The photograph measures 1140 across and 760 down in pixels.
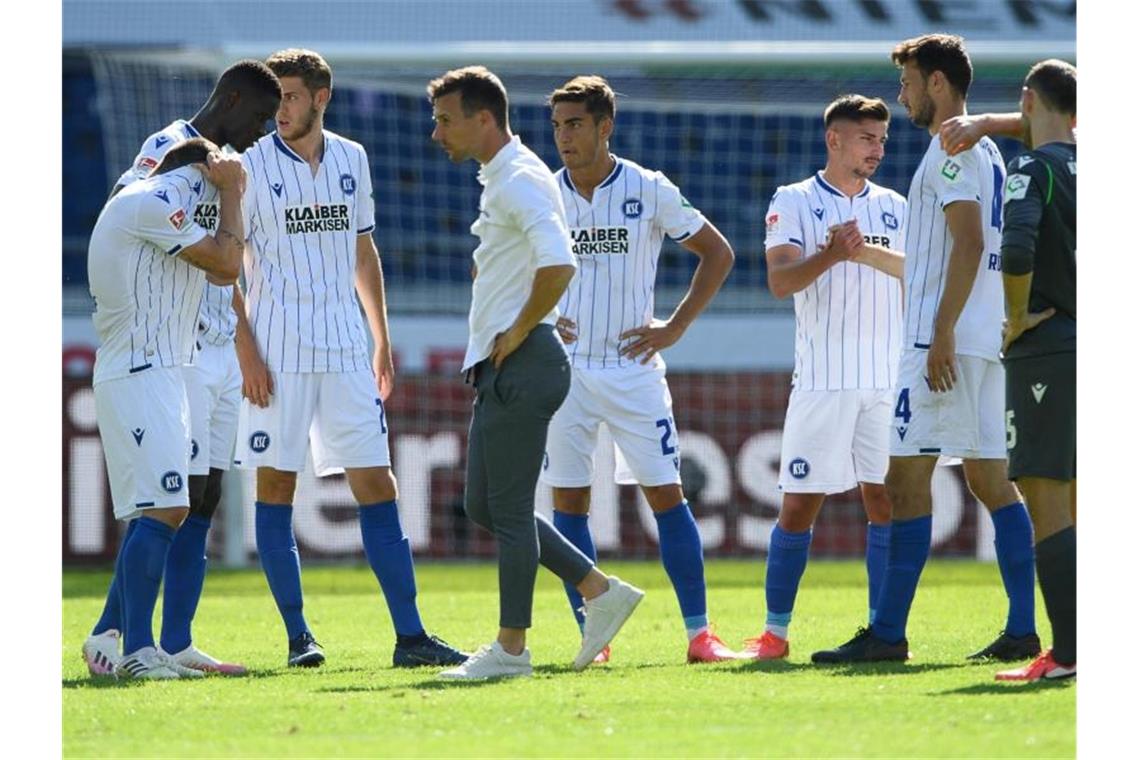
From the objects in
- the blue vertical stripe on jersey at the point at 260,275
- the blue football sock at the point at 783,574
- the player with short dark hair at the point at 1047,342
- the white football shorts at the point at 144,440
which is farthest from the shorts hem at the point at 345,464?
the player with short dark hair at the point at 1047,342

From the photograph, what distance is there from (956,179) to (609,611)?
82.3 inches

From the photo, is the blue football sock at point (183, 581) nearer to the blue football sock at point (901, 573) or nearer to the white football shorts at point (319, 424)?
the white football shorts at point (319, 424)

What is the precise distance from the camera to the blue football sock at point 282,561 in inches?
308

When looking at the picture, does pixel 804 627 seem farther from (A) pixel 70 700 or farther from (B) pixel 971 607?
(A) pixel 70 700

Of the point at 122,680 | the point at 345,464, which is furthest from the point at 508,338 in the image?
the point at 122,680

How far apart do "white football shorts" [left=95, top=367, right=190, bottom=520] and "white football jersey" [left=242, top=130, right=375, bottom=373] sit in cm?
78

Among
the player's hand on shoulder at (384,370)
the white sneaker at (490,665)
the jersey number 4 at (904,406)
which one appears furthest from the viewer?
the player's hand on shoulder at (384,370)

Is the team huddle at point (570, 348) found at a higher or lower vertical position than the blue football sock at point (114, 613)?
higher

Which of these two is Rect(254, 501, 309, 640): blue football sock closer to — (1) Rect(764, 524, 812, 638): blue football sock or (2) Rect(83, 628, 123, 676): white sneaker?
(2) Rect(83, 628, 123, 676): white sneaker

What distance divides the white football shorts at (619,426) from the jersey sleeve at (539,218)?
148cm

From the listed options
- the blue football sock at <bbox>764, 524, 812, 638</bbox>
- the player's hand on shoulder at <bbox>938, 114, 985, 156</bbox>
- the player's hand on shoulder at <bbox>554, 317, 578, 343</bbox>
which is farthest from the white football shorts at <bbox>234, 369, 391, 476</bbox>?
the player's hand on shoulder at <bbox>938, 114, 985, 156</bbox>

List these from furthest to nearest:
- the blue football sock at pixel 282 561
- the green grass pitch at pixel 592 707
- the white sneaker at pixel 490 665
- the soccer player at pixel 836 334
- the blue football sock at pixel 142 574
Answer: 1. the soccer player at pixel 836 334
2. the blue football sock at pixel 282 561
3. the blue football sock at pixel 142 574
4. the white sneaker at pixel 490 665
5. the green grass pitch at pixel 592 707

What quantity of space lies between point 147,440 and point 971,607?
17.6ft

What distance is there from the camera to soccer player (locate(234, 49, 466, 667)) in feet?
25.7
